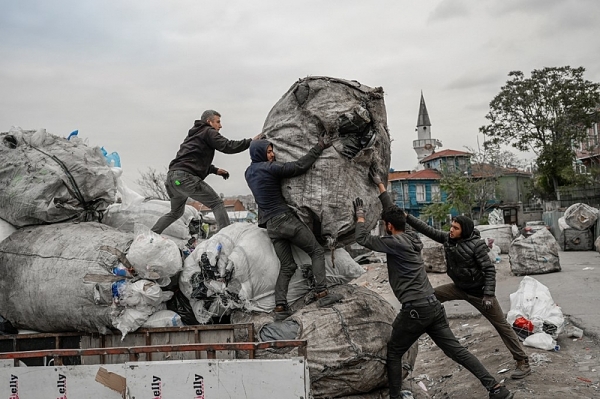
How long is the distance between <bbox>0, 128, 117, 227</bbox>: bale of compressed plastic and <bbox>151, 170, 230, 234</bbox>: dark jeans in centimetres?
50

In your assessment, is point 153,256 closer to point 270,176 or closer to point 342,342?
point 270,176

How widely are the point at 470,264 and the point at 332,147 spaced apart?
169cm

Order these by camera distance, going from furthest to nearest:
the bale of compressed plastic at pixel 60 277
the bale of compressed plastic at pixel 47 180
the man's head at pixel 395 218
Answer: the bale of compressed plastic at pixel 47 180 < the man's head at pixel 395 218 < the bale of compressed plastic at pixel 60 277

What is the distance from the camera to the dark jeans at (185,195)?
466 centimetres

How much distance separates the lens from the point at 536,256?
10.7 metres

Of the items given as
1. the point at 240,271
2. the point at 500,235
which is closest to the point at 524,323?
the point at 240,271

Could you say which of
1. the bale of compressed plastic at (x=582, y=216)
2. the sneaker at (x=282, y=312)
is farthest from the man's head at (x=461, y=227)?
the bale of compressed plastic at (x=582, y=216)

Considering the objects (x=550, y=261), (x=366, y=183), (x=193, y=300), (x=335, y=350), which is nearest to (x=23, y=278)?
(x=193, y=300)

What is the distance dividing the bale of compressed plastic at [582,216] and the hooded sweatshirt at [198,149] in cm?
1283

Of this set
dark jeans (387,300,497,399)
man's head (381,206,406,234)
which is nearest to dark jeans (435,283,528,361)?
dark jeans (387,300,497,399)

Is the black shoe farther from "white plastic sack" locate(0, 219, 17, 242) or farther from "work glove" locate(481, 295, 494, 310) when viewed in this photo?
"white plastic sack" locate(0, 219, 17, 242)

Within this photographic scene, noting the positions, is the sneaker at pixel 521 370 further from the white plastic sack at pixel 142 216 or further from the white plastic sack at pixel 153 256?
Answer: the white plastic sack at pixel 142 216

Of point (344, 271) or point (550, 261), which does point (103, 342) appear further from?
point (550, 261)

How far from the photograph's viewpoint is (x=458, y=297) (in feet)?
16.5
